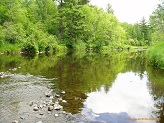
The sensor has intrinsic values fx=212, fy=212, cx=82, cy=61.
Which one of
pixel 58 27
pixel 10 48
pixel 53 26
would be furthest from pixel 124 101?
pixel 53 26

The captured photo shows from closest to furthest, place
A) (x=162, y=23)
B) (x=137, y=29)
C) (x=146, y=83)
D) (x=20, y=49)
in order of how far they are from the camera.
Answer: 1. (x=146, y=83)
2. (x=162, y=23)
3. (x=20, y=49)
4. (x=137, y=29)

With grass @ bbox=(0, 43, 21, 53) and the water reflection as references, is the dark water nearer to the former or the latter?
the water reflection

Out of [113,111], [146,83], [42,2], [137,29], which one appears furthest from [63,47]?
[137,29]

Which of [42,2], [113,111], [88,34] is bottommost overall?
[113,111]

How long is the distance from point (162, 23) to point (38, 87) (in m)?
28.6

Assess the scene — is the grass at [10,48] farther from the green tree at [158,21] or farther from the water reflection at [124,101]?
the water reflection at [124,101]

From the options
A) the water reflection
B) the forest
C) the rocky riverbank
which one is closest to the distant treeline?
the forest

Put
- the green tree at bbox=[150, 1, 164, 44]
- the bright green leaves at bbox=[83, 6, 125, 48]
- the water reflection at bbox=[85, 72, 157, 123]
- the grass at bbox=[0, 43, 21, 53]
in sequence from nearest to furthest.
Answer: the water reflection at bbox=[85, 72, 157, 123] → the green tree at bbox=[150, 1, 164, 44] → the grass at bbox=[0, 43, 21, 53] → the bright green leaves at bbox=[83, 6, 125, 48]

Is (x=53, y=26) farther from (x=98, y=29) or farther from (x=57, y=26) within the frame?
(x=98, y=29)

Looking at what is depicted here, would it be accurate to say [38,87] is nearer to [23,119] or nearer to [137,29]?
[23,119]

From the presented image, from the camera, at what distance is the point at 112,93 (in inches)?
552

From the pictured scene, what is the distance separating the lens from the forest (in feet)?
143

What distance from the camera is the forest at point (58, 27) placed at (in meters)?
43.4

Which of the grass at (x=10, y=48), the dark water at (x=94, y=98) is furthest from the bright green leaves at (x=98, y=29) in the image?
the dark water at (x=94, y=98)
